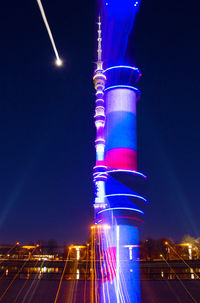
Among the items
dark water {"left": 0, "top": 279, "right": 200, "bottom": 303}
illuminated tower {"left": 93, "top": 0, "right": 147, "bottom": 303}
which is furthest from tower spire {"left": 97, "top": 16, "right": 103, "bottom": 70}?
dark water {"left": 0, "top": 279, "right": 200, "bottom": 303}

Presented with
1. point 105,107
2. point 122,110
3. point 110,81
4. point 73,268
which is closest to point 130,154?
point 122,110

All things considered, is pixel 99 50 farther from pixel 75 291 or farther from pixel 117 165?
pixel 75 291

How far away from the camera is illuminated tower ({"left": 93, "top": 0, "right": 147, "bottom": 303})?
51250mm

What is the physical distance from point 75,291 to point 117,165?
29147 millimetres

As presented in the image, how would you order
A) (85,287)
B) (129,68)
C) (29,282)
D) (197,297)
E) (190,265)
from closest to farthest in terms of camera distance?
(197,297), (85,287), (29,282), (190,265), (129,68)

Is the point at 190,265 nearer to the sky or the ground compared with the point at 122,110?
nearer to the ground

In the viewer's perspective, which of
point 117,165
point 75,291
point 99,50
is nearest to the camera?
point 75,291

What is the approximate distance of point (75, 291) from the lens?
93.9ft

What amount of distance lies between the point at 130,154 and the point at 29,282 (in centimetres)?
3003

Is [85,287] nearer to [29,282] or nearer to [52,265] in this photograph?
[29,282]

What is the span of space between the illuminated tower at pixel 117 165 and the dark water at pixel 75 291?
11.4 metres

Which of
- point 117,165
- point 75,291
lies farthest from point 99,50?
point 75,291

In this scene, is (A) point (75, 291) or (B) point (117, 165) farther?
(B) point (117, 165)

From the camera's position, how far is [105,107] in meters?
64.4
